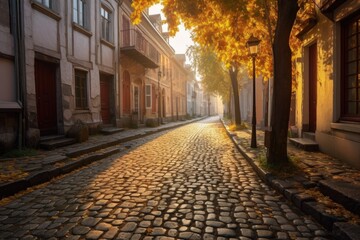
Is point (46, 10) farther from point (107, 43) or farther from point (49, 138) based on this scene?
point (107, 43)

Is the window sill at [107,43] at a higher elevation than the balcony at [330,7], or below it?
higher

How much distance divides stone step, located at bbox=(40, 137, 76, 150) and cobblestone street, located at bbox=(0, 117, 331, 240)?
2.67m

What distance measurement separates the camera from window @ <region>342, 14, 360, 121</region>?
5.56m

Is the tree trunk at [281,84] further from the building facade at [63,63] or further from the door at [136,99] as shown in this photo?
the door at [136,99]

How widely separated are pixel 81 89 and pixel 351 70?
9.55 meters

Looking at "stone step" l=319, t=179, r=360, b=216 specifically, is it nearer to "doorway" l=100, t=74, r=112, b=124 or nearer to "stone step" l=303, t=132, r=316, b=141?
"stone step" l=303, t=132, r=316, b=141

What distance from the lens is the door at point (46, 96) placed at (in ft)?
28.5

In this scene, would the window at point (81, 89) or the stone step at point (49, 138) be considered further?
the window at point (81, 89)

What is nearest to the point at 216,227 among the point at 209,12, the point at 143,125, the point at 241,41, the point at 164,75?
the point at 209,12

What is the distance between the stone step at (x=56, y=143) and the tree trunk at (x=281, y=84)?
6.17m

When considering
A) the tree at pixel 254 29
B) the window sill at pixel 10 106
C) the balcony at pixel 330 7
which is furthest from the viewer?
the window sill at pixel 10 106

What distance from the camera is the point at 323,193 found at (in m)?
3.85

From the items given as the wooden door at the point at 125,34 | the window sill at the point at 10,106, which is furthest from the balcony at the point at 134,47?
the window sill at the point at 10,106

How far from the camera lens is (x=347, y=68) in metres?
5.96
